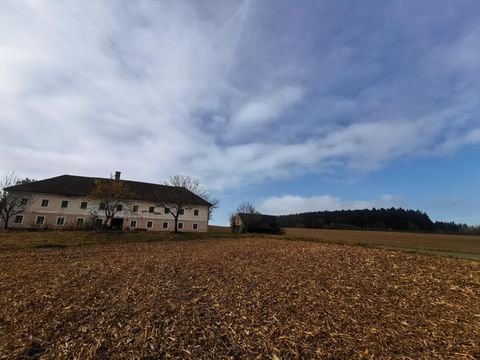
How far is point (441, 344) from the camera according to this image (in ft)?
16.1

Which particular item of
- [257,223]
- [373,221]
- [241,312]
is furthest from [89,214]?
[373,221]

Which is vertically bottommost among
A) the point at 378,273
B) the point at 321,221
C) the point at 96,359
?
the point at 96,359

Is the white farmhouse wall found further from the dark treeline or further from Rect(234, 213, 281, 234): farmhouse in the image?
the dark treeline

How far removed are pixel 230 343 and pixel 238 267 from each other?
6.42m

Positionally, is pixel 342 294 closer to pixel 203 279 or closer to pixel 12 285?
pixel 203 279

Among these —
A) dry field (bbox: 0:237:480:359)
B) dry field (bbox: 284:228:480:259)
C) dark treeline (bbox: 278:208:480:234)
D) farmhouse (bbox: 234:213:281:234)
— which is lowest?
dry field (bbox: 0:237:480:359)

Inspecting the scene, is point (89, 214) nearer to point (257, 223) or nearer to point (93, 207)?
point (93, 207)

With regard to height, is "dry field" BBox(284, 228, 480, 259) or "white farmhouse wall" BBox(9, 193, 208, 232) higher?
"white farmhouse wall" BBox(9, 193, 208, 232)

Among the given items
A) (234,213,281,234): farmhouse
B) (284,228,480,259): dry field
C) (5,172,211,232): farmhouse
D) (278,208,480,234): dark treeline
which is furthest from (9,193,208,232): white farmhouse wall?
(278,208,480,234): dark treeline

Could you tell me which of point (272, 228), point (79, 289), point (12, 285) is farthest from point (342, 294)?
point (272, 228)

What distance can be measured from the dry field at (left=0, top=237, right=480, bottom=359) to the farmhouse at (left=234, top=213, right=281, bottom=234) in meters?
55.0

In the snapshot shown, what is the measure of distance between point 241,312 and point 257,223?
6039 centimetres

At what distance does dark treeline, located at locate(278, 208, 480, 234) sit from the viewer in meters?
108

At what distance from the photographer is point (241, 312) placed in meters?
6.13
